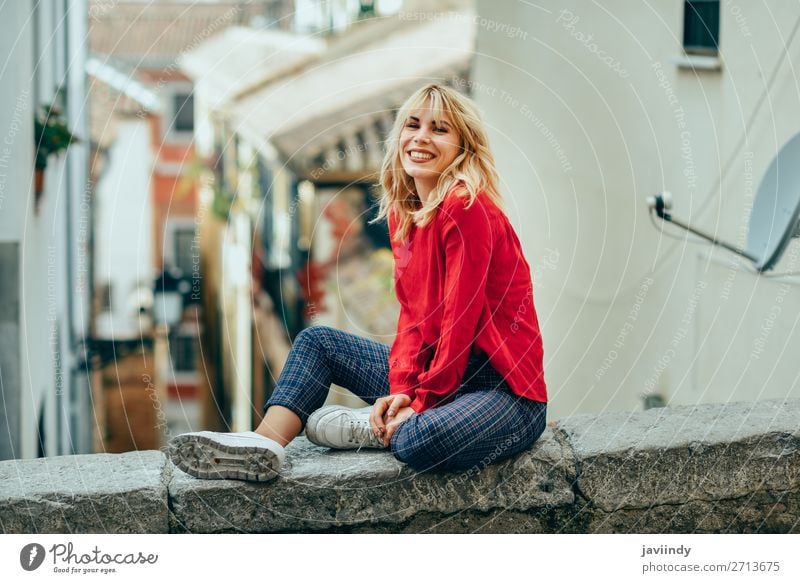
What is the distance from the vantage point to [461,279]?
2.06 meters

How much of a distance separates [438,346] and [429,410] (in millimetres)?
122

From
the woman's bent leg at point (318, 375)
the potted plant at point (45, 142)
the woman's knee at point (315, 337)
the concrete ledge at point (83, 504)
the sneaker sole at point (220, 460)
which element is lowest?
the concrete ledge at point (83, 504)

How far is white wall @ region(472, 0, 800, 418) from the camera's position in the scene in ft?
10.5

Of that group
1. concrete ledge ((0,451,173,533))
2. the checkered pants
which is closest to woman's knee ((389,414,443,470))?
the checkered pants

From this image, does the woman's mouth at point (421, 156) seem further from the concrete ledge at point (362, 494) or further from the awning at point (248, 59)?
the awning at point (248, 59)

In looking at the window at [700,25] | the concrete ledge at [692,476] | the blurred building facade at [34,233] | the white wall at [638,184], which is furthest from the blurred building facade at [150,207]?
the concrete ledge at [692,476]

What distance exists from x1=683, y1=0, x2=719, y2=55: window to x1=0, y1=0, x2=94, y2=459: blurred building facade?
2.15 meters

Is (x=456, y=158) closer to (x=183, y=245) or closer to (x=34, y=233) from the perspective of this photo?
(x=34, y=233)

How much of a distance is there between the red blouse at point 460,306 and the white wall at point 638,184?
1053 mm

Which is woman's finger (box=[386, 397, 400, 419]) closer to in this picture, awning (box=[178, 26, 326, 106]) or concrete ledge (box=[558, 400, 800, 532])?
concrete ledge (box=[558, 400, 800, 532])

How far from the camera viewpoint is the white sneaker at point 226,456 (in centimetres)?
207
